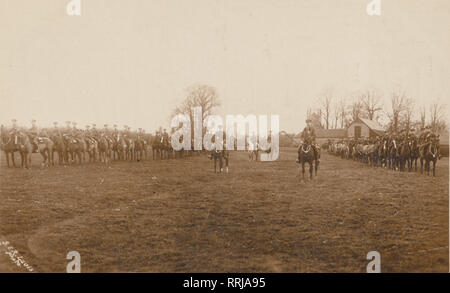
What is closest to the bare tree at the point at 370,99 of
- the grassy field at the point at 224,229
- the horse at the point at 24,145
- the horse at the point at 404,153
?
the grassy field at the point at 224,229

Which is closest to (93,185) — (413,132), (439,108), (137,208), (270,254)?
(137,208)

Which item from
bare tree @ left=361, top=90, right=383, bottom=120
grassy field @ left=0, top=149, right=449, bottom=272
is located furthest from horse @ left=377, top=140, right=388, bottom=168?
bare tree @ left=361, top=90, right=383, bottom=120

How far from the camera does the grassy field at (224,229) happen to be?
4.23 metres

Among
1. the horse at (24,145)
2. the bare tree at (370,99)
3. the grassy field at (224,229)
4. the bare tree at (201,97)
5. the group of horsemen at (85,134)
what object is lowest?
the grassy field at (224,229)

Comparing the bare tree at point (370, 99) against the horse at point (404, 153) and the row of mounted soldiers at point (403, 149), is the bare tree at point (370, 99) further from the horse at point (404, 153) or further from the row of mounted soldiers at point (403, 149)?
the horse at point (404, 153)

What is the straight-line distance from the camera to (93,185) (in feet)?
32.3

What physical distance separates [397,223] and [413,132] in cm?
1053

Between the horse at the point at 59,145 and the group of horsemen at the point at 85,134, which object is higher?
the group of horsemen at the point at 85,134

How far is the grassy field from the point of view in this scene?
166 inches

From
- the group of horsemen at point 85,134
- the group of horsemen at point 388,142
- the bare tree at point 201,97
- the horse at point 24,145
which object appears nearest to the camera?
the bare tree at point 201,97

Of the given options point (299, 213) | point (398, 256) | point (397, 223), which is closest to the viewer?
point (398, 256)

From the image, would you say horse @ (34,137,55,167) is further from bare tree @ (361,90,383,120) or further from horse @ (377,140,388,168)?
horse @ (377,140,388,168)

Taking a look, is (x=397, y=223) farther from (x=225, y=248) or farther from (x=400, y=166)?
(x=400, y=166)

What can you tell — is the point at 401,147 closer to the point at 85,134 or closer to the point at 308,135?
the point at 308,135
